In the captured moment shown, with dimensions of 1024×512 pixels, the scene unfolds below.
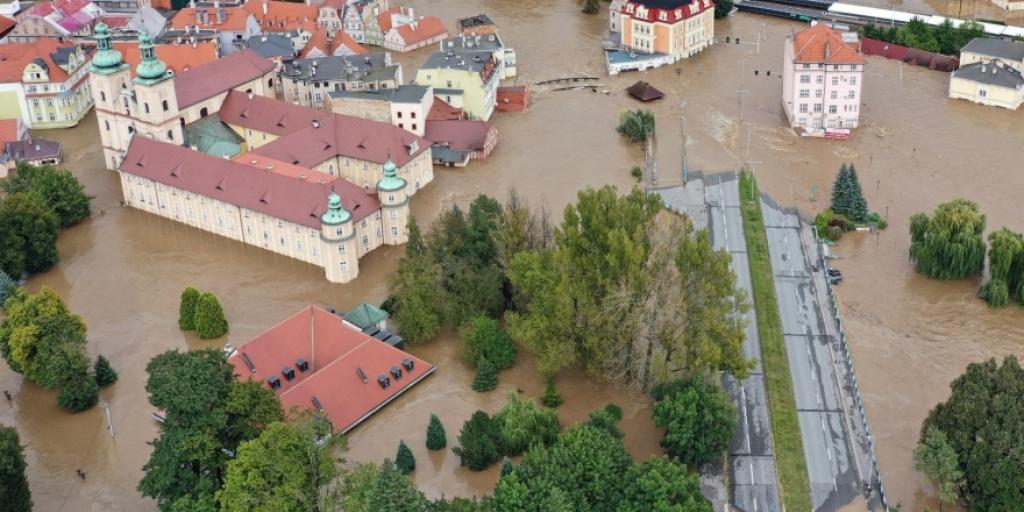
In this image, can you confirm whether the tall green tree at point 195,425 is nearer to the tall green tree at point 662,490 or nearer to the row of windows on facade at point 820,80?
the tall green tree at point 662,490

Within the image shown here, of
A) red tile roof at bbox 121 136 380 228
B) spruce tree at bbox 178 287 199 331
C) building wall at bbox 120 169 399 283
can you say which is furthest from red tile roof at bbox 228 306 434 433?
red tile roof at bbox 121 136 380 228

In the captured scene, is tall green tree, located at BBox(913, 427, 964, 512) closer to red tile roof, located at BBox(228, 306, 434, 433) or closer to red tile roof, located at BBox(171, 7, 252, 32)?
red tile roof, located at BBox(228, 306, 434, 433)

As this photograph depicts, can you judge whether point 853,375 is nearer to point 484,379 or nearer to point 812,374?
point 812,374

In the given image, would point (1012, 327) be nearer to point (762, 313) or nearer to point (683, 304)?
point (762, 313)

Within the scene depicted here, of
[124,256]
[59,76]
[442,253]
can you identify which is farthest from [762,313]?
[59,76]

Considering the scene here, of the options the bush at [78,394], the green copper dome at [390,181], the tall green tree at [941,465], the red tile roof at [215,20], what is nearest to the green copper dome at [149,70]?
the green copper dome at [390,181]
